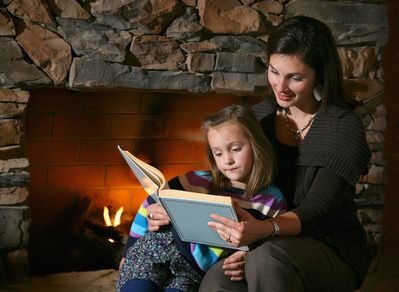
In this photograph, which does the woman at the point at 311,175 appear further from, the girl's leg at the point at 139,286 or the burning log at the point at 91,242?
the burning log at the point at 91,242

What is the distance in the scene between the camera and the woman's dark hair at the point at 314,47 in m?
1.38

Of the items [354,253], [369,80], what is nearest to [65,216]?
[354,253]

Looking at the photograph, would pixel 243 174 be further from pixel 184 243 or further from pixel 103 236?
pixel 103 236

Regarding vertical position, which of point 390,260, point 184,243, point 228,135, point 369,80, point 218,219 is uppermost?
point 369,80

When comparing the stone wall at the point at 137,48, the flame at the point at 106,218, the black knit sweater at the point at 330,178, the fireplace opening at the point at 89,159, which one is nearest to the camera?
the black knit sweater at the point at 330,178

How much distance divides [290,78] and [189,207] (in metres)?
0.58

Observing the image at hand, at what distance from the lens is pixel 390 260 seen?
7.74 ft

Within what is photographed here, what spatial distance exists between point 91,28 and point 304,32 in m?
0.84

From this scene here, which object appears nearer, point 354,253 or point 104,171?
point 354,253

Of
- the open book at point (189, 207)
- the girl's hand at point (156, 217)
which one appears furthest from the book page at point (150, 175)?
the girl's hand at point (156, 217)

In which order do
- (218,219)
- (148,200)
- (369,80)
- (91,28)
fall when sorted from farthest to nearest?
1. (369,80)
2. (91,28)
3. (148,200)
4. (218,219)

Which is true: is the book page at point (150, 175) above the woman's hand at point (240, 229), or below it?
above

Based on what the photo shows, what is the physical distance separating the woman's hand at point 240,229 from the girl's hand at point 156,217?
242 mm

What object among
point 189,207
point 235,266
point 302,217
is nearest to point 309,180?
point 302,217
